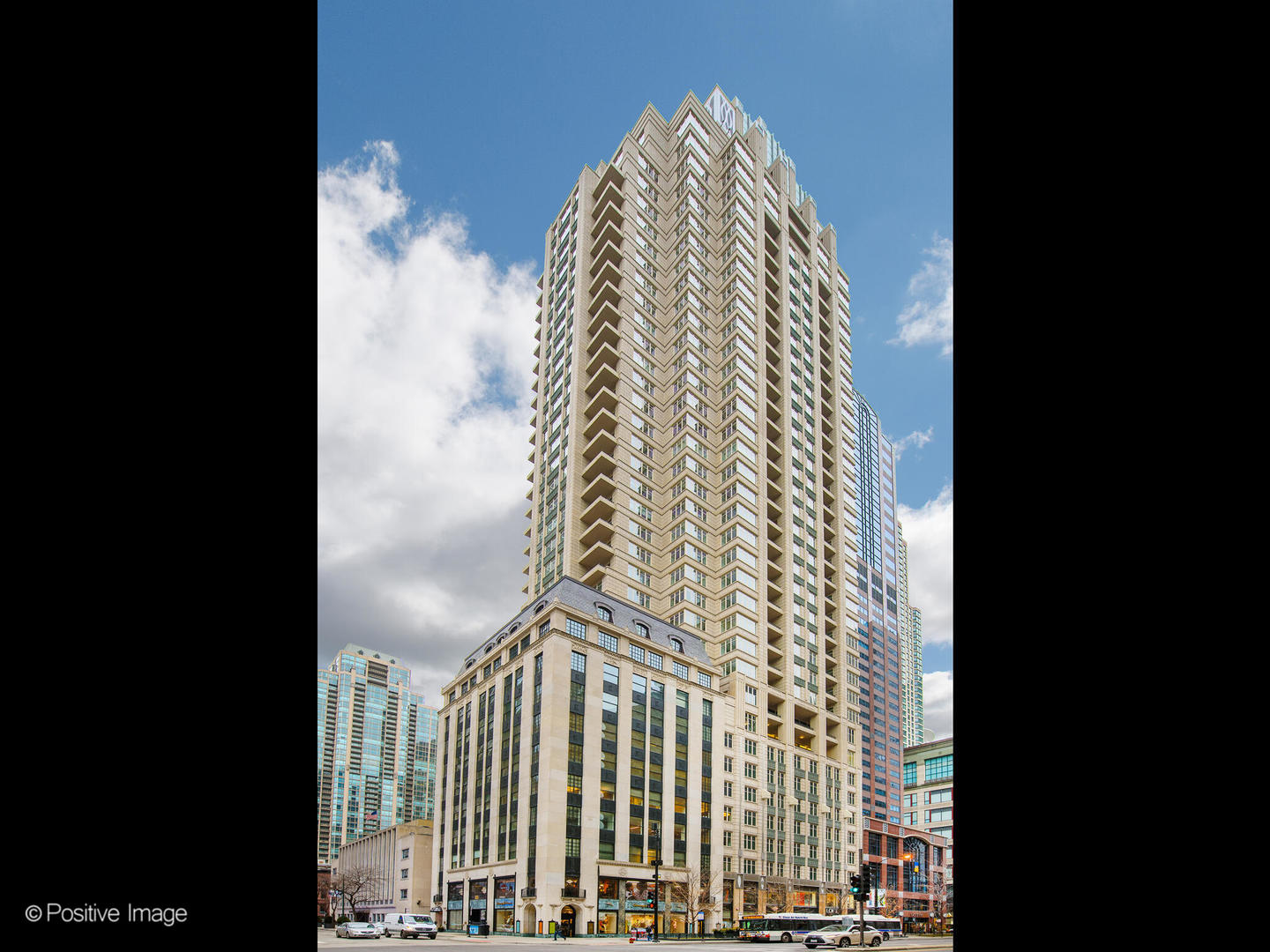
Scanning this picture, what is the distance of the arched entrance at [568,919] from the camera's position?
121 feet

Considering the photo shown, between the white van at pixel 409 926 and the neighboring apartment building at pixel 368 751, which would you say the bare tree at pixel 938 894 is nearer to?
the white van at pixel 409 926

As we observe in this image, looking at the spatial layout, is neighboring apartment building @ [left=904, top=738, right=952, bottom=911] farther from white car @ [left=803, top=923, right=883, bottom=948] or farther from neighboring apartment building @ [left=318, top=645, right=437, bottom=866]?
neighboring apartment building @ [left=318, top=645, right=437, bottom=866]

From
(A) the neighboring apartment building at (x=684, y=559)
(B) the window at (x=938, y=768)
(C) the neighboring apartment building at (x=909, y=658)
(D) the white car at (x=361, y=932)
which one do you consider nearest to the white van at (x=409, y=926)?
(D) the white car at (x=361, y=932)

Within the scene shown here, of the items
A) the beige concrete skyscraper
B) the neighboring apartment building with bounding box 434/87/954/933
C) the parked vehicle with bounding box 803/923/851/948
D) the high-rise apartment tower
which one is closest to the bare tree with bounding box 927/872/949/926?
the neighboring apartment building with bounding box 434/87/954/933

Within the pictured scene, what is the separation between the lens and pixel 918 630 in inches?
6885

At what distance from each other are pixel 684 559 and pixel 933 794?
176 ft

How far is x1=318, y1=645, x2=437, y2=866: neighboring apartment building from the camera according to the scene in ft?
Answer: 431

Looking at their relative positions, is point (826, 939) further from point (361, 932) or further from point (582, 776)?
point (361, 932)

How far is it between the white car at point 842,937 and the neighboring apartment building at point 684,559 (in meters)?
12.4

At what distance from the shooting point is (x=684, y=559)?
5775 cm

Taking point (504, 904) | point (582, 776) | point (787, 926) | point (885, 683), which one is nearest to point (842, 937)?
point (787, 926)
